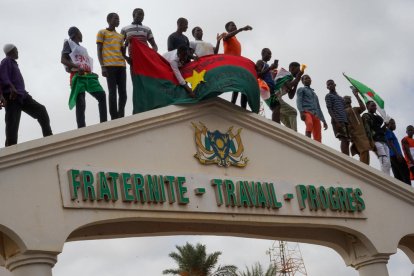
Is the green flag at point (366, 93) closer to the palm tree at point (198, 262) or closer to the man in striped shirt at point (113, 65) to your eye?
the man in striped shirt at point (113, 65)

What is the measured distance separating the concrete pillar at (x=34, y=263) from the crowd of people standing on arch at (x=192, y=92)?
1524mm

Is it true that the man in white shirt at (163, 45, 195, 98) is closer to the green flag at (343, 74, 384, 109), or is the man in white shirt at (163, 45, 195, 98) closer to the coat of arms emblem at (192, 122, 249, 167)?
the coat of arms emblem at (192, 122, 249, 167)

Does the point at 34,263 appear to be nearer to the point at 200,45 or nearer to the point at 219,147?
the point at 219,147

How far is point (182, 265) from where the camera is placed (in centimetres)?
2853

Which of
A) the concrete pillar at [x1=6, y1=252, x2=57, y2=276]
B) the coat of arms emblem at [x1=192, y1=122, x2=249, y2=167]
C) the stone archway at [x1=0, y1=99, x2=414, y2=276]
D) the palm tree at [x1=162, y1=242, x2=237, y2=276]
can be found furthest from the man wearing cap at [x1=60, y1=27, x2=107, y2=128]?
the palm tree at [x1=162, y1=242, x2=237, y2=276]

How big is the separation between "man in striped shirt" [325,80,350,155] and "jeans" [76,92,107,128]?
4234mm

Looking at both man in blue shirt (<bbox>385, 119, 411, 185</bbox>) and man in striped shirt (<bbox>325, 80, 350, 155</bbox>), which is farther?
man in blue shirt (<bbox>385, 119, 411, 185</bbox>)

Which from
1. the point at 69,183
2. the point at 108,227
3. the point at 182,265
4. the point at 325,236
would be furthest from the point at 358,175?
A: the point at 182,265

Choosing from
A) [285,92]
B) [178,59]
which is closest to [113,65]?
[178,59]

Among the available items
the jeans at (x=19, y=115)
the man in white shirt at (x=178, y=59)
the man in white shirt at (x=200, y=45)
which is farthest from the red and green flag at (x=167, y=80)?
the jeans at (x=19, y=115)

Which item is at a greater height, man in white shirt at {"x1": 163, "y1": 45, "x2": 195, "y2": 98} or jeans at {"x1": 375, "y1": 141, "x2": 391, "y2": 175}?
man in white shirt at {"x1": 163, "y1": 45, "x2": 195, "y2": 98}

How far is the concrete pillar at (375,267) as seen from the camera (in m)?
12.9

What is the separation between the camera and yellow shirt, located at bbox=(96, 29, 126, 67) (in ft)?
38.8

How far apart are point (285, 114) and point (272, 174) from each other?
194 centimetres
